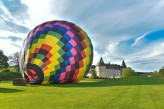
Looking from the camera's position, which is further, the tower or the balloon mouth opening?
the tower

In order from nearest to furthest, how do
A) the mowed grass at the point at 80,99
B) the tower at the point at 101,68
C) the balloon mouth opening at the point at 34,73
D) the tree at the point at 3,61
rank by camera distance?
the mowed grass at the point at 80,99, the balloon mouth opening at the point at 34,73, the tree at the point at 3,61, the tower at the point at 101,68

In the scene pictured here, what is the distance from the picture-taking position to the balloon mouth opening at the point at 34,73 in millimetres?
34406

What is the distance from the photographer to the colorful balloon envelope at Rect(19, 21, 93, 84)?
34.5m

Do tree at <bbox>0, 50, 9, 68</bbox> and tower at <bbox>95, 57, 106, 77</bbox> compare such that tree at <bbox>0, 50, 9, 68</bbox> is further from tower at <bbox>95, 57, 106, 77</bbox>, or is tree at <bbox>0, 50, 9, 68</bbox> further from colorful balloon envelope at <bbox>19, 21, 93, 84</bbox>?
tower at <bbox>95, 57, 106, 77</bbox>

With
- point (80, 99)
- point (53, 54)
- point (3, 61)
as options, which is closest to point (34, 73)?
point (53, 54)

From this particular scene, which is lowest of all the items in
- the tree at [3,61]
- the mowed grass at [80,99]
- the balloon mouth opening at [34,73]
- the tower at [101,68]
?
the mowed grass at [80,99]

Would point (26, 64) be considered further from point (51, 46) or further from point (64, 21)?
point (64, 21)

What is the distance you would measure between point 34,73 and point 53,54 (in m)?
3.13

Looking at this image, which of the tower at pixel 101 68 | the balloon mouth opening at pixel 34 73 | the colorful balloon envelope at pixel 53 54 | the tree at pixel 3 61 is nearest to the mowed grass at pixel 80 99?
the balloon mouth opening at pixel 34 73

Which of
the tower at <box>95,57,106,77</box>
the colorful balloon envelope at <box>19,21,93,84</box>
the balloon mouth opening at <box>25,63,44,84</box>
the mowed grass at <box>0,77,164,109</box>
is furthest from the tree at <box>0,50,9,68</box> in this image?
the tower at <box>95,57,106,77</box>

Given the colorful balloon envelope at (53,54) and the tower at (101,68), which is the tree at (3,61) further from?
the tower at (101,68)

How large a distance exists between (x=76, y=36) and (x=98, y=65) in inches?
6217

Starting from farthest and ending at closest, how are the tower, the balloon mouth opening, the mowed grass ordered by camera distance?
the tower, the balloon mouth opening, the mowed grass

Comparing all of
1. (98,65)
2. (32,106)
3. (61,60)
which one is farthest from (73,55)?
(98,65)
